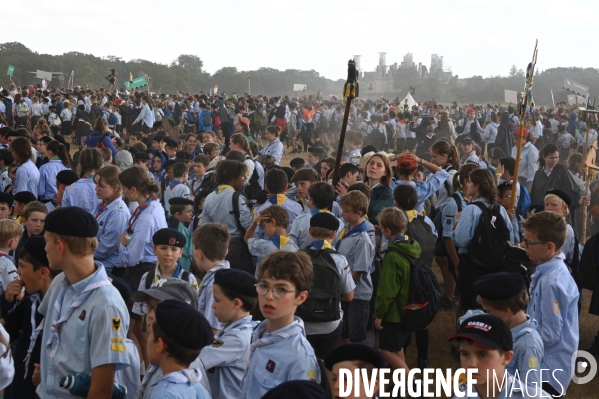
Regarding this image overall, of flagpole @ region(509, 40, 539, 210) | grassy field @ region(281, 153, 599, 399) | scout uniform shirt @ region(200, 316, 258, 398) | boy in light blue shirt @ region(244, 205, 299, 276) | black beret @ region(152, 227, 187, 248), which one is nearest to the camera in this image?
scout uniform shirt @ region(200, 316, 258, 398)

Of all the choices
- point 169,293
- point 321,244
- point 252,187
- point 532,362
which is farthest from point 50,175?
point 532,362

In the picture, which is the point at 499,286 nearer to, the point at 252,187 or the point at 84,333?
the point at 84,333

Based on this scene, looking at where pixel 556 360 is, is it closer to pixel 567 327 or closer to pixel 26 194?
pixel 567 327

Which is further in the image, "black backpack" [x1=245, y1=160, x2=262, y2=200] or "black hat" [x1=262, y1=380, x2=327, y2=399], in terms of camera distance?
"black backpack" [x1=245, y1=160, x2=262, y2=200]

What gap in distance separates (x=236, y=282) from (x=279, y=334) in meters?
0.53

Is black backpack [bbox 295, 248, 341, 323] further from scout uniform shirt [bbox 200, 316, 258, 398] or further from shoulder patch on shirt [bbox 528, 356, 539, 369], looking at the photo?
shoulder patch on shirt [bbox 528, 356, 539, 369]

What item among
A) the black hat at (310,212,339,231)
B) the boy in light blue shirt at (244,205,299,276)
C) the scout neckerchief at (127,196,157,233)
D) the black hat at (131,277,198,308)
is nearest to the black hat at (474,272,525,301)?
the black hat at (310,212,339,231)

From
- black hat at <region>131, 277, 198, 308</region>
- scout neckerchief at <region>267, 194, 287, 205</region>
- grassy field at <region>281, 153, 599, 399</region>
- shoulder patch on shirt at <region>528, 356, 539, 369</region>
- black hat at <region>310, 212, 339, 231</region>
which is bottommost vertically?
grassy field at <region>281, 153, 599, 399</region>

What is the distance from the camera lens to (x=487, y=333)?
3527 millimetres

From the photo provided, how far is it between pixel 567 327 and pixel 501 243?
7.85 ft

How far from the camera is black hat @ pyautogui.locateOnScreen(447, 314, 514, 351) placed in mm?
3500

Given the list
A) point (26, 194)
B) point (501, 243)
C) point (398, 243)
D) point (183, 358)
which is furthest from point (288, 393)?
point (26, 194)

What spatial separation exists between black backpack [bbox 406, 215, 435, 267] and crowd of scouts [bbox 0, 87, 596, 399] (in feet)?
0.08

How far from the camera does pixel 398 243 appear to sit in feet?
20.6
